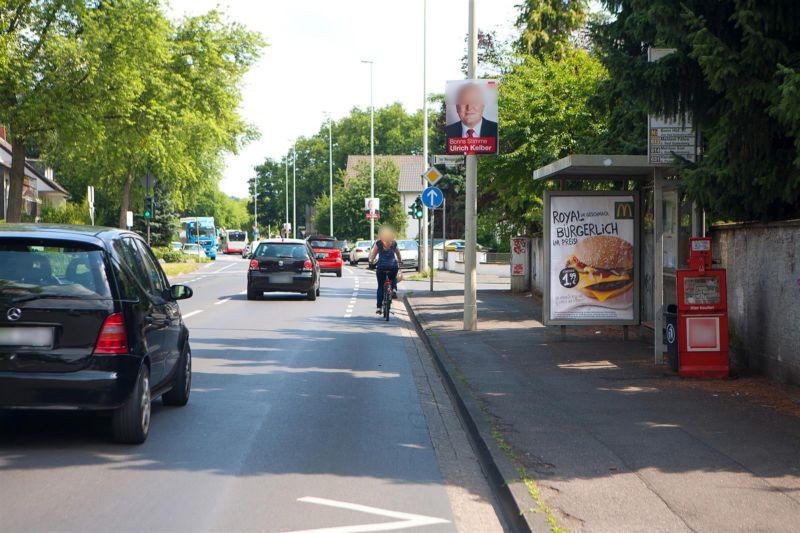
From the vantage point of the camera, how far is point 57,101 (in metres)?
33.9

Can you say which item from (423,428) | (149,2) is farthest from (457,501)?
(149,2)

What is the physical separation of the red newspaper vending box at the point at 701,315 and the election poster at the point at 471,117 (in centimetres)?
626

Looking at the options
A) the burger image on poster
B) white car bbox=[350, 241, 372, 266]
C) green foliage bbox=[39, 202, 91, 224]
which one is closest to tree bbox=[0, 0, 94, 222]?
green foliage bbox=[39, 202, 91, 224]

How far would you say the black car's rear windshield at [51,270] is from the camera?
7.34 meters

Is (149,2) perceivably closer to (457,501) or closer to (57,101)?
(57,101)

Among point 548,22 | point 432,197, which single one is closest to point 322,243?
point 548,22

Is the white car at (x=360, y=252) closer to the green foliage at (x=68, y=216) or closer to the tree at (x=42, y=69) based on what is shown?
the green foliage at (x=68, y=216)

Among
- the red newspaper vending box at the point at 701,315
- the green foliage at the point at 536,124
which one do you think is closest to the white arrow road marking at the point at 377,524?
the red newspaper vending box at the point at 701,315

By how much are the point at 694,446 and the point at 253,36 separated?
142 feet

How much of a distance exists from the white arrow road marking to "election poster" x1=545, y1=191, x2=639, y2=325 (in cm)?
912

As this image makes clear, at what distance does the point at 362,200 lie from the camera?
88.4 meters

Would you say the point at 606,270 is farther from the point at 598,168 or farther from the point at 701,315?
the point at 701,315

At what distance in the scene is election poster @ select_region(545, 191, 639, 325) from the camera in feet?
48.9

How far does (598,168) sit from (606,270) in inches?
77.9
